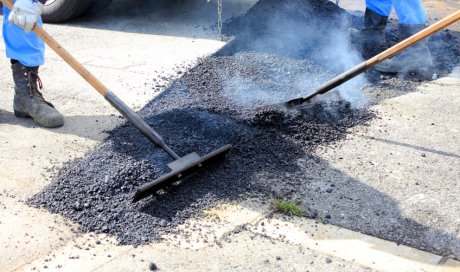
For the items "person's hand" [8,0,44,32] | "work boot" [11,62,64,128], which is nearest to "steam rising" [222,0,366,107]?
"work boot" [11,62,64,128]

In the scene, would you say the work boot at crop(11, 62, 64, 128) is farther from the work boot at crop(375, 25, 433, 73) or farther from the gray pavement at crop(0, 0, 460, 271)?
the work boot at crop(375, 25, 433, 73)

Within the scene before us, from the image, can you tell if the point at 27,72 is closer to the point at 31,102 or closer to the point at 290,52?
the point at 31,102

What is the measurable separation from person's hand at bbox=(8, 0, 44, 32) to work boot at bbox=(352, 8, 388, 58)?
10.3ft

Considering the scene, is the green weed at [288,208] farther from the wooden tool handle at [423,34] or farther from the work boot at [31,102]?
the work boot at [31,102]

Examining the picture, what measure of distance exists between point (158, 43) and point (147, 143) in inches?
95.1

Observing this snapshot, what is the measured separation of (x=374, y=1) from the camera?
5.58m

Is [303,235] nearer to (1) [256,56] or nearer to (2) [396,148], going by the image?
(2) [396,148]

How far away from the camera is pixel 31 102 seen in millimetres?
4297

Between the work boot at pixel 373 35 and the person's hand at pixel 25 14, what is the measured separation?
3128 mm

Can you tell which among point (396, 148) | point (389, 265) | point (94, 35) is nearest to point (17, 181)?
point (389, 265)

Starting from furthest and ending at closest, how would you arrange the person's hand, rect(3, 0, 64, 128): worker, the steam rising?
the steam rising < rect(3, 0, 64, 128): worker < the person's hand

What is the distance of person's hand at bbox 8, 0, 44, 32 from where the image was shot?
3.69m

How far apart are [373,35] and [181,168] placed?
3.13m

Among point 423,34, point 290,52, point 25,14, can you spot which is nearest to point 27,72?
point 25,14
